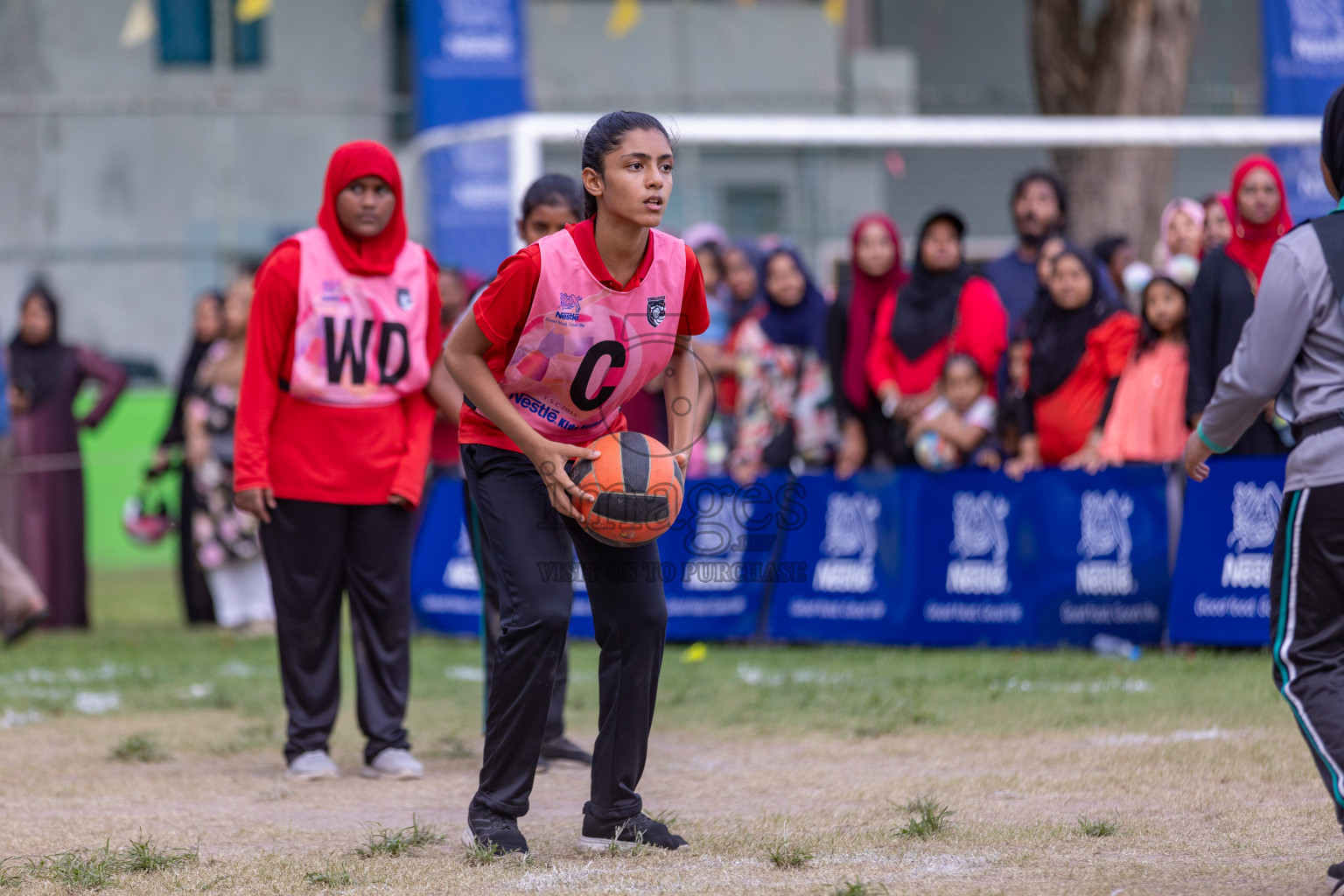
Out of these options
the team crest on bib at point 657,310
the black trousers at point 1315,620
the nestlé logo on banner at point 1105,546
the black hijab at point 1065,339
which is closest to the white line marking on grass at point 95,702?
the team crest on bib at point 657,310

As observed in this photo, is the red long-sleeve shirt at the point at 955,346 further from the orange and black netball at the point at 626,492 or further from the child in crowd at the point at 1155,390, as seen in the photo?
the orange and black netball at the point at 626,492

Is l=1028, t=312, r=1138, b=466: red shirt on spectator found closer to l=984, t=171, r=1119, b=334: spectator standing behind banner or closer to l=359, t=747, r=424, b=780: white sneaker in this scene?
l=984, t=171, r=1119, b=334: spectator standing behind banner

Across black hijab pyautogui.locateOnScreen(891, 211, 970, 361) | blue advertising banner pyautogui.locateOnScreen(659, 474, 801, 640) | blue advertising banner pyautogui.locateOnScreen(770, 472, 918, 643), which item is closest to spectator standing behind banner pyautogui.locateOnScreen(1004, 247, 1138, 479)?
black hijab pyautogui.locateOnScreen(891, 211, 970, 361)

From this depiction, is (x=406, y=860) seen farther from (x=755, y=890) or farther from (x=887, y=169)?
(x=887, y=169)

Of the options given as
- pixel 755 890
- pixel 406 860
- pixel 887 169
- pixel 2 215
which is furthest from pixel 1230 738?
pixel 2 215

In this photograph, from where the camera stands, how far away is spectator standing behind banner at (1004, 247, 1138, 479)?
31.6 feet

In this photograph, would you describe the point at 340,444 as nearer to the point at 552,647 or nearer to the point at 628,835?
the point at 552,647

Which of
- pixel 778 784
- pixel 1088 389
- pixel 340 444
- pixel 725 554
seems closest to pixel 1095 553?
pixel 1088 389

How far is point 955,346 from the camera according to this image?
10148mm

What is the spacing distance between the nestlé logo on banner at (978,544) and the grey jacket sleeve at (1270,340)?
17.2ft

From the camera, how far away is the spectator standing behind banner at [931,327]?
1011cm

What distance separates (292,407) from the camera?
21.4 feet

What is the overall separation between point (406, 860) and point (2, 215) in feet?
58.4

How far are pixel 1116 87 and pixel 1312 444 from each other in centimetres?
1189
